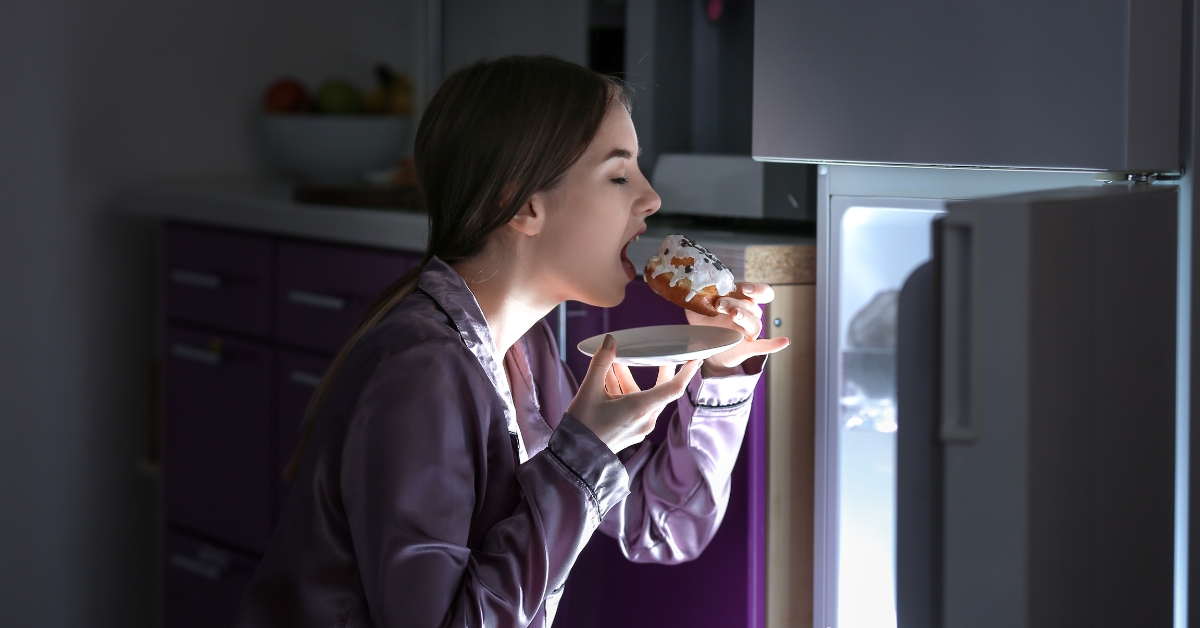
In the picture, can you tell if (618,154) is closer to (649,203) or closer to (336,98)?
(649,203)

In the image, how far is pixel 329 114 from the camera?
A: 2316 mm

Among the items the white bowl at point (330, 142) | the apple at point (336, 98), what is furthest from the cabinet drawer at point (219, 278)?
the apple at point (336, 98)

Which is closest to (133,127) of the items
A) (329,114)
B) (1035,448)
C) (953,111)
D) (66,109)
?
(66,109)

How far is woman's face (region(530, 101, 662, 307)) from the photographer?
1082 millimetres

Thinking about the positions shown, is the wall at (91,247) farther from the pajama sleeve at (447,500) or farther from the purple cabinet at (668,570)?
the pajama sleeve at (447,500)

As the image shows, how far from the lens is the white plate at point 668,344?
1.00 metres

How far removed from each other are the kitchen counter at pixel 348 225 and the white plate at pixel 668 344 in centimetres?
12

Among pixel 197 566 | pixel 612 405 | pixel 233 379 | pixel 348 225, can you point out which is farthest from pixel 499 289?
pixel 197 566

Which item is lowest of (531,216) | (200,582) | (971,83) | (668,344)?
(200,582)

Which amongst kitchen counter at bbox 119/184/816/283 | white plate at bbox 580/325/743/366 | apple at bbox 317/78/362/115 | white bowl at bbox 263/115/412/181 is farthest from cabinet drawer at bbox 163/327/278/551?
white plate at bbox 580/325/743/366

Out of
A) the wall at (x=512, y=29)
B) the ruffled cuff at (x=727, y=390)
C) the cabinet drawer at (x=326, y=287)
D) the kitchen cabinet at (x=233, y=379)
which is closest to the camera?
the ruffled cuff at (x=727, y=390)

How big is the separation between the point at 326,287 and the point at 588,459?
95cm

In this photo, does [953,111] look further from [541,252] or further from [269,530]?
[269,530]

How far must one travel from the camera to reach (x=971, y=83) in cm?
99
